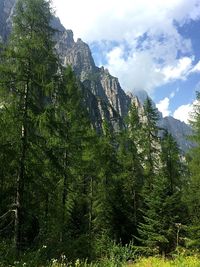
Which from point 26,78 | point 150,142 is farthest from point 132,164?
point 26,78

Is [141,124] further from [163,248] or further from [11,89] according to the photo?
[11,89]

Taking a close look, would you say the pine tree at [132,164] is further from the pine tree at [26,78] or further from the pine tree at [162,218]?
the pine tree at [26,78]

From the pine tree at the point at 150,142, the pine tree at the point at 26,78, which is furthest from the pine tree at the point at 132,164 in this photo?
the pine tree at the point at 26,78

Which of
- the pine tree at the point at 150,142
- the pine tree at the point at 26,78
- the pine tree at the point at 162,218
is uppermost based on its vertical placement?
the pine tree at the point at 150,142

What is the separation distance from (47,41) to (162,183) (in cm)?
1325

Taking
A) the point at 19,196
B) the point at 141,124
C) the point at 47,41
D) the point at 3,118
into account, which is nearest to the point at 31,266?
the point at 19,196

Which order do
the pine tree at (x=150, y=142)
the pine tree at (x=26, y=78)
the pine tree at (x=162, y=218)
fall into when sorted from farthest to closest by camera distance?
the pine tree at (x=150, y=142) → the pine tree at (x=162, y=218) → the pine tree at (x=26, y=78)

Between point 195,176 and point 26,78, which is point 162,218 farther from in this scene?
point 26,78

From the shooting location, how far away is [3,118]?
48.3 ft

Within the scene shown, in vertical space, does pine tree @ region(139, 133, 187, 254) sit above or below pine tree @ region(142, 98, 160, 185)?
below

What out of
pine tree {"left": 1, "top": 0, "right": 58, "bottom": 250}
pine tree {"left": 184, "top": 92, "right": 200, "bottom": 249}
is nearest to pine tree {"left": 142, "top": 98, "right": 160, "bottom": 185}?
pine tree {"left": 184, "top": 92, "right": 200, "bottom": 249}

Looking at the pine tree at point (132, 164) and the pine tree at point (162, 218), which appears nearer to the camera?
the pine tree at point (162, 218)

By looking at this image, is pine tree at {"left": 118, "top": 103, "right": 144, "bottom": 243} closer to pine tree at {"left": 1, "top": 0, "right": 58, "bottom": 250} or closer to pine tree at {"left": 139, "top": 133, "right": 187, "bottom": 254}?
pine tree at {"left": 139, "top": 133, "right": 187, "bottom": 254}

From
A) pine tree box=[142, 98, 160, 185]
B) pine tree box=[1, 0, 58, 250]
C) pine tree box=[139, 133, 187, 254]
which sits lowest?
pine tree box=[139, 133, 187, 254]
